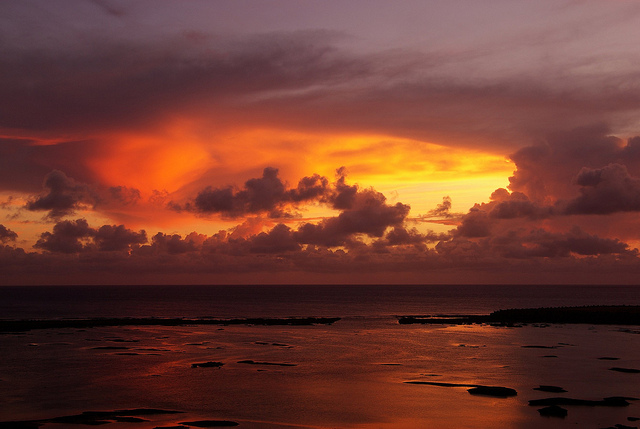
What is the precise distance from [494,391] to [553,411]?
630cm

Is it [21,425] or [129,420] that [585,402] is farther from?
[21,425]

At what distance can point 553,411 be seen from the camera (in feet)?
115

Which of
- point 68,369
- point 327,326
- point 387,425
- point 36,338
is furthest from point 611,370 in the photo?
point 36,338

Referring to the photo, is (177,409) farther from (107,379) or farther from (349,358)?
(349,358)

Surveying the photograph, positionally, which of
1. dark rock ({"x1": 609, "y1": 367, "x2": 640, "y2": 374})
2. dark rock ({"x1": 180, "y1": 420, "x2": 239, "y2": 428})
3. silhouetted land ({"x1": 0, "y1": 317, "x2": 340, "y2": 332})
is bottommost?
silhouetted land ({"x1": 0, "y1": 317, "x2": 340, "y2": 332})

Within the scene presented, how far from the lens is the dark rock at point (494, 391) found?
4044 cm

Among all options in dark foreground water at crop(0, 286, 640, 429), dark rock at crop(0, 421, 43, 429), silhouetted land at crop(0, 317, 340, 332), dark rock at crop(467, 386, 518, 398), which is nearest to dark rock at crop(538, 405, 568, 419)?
dark foreground water at crop(0, 286, 640, 429)

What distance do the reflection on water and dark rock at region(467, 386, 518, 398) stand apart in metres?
0.80

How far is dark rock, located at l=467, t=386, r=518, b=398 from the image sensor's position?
40438 mm

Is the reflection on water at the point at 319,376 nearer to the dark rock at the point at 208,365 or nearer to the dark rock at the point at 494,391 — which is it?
the dark rock at the point at 494,391

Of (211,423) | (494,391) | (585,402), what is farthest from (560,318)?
(211,423)

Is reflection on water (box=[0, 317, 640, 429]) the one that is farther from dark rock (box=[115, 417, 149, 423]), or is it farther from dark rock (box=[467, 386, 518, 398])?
dark rock (box=[467, 386, 518, 398])

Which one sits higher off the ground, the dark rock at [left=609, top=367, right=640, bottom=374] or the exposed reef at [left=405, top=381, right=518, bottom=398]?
the dark rock at [left=609, top=367, right=640, bottom=374]

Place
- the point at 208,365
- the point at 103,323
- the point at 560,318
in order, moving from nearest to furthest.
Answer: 1. the point at 208,365
2. the point at 103,323
3. the point at 560,318
